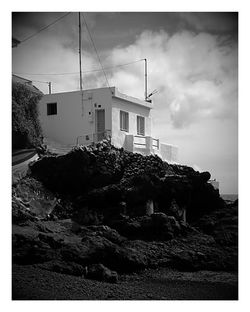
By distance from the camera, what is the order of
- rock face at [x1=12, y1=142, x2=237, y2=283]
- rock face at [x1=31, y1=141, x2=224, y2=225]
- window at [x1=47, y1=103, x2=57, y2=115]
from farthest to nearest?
window at [x1=47, y1=103, x2=57, y2=115], rock face at [x1=31, y1=141, x2=224, y2=225], rock face at [x1=12, y1=142, x2=237, y2=283]

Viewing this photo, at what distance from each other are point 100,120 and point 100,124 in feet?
0.20

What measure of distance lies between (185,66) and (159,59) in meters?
0.32

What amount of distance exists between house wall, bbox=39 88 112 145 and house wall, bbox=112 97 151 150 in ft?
0.22

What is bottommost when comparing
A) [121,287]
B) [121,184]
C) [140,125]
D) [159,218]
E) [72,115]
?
[121,287]

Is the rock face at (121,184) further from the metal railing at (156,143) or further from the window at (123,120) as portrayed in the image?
the window at (123,120)

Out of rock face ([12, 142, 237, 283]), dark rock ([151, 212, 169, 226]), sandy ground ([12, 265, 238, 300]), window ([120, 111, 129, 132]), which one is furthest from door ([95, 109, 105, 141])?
sandy ground ([12, 265, 238, 300])

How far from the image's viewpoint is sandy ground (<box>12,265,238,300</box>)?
3.86 metres

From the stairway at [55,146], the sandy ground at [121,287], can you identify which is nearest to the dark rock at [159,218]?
the sandy ground at [121,287]

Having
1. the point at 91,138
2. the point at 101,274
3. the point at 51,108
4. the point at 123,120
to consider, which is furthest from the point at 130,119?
the point at 101,274

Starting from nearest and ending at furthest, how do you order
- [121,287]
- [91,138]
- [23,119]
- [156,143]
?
[121,287] → [23,119] → [91,138] → [156,143]

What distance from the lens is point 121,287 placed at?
13.0 ft

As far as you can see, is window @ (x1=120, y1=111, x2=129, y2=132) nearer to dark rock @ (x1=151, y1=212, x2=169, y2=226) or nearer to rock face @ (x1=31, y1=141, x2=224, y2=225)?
rock face @ (x1=31, y1=141, x2=224, y2=225)

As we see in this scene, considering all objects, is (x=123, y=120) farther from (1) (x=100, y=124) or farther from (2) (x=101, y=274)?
(2) (x=101, y=274)
